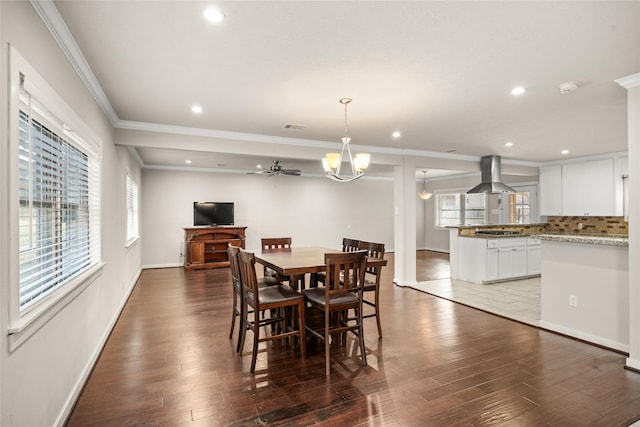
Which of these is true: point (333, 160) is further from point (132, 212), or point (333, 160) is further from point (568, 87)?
point (132, 212)

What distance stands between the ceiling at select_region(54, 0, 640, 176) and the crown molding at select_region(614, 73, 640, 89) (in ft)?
0.14

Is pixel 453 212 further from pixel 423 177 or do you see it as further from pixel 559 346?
pixel 559 346

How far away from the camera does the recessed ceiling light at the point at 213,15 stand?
74.3 inches

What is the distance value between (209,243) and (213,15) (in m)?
6.45

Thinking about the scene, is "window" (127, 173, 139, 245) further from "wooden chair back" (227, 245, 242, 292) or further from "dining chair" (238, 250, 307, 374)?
"dining chair" (238, 250, 307, 374)

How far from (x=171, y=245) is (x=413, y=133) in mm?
6137

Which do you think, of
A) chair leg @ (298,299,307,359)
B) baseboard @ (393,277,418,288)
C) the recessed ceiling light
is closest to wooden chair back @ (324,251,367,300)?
chair leg @ (298,299,307,359)

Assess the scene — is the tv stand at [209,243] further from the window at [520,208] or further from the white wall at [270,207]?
the window at [520,208]

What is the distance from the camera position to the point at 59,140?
221 cm

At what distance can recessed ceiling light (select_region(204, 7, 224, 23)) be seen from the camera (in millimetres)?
1887

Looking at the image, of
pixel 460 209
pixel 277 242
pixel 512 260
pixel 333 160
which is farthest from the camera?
pixel 460 209

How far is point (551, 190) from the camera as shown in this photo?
7539mm

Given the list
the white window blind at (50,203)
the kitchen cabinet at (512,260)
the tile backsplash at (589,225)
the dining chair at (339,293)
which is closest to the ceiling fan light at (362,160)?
the dining chair at (339,293)

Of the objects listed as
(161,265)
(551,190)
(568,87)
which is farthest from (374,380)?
A: (551,190)
